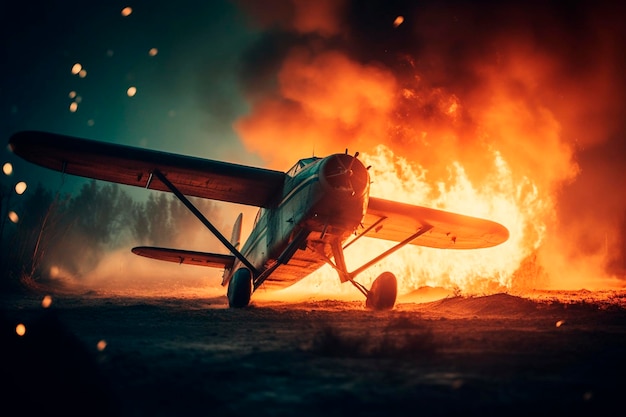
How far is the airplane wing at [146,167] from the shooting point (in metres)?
8.14

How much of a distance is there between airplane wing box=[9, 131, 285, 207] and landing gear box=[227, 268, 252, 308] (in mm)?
2367

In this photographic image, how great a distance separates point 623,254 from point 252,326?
5291 centimetres

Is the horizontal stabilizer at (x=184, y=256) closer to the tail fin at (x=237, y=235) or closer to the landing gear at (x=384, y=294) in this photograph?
the tail fin at (x=237, y=235)

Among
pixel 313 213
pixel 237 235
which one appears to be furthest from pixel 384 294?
pixel 237 235

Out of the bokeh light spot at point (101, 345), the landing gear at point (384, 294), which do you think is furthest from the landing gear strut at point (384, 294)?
the bokeh light spot at point (101, 345)

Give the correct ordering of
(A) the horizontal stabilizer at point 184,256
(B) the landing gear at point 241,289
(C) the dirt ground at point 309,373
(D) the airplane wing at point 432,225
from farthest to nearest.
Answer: (A) the horizontal stabilizer at point 184,256, (D) the airplane wing at point 432,225, (B) the landing gear at point 241,289, (C) the dirt ground at point 309,373

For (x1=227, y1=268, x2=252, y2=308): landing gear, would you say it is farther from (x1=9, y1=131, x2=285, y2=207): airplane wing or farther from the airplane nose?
the airplane nose

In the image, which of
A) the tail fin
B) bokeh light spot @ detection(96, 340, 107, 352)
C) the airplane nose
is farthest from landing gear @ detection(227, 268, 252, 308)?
the tail fin

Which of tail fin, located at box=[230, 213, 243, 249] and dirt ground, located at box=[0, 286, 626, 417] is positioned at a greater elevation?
tail fin, located at box=[230, 213, 243, 249]

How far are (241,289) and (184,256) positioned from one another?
4765 millimetres

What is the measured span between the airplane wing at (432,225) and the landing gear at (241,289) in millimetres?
3542

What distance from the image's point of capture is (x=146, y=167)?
9023mm

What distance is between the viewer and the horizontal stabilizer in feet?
40.7

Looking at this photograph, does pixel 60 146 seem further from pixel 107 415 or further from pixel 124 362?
pixel 107 415
